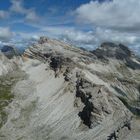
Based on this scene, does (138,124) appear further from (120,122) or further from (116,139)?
(116,139)

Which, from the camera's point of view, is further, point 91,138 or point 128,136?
point 91,138

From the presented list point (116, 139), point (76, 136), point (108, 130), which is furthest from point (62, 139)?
point (116, 139)

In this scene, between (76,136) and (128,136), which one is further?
(76,136)

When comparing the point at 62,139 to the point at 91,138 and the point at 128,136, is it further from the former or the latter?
the point at 128,136

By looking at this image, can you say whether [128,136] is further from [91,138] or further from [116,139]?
[91,138]

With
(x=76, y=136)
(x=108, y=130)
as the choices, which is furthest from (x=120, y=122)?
(x=76, y=136)

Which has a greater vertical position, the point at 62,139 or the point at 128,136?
the point at 128,136

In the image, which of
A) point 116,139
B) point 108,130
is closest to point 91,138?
point 108,130

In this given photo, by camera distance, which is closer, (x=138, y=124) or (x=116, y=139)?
(x=116, y=139)
